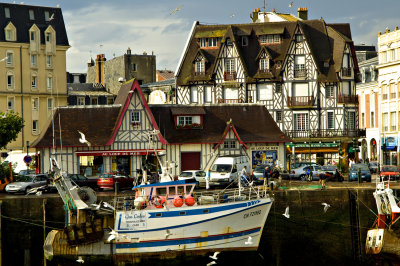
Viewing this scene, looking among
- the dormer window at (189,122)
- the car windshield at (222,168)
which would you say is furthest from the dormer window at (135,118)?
the car windshield at (222,168)

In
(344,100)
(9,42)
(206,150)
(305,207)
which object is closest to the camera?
(305,207)

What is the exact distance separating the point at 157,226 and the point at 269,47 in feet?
126

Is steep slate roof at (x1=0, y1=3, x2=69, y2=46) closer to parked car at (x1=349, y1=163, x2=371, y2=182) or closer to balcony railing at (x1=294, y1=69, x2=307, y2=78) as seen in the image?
balcony railing at (x1=294, y1=69, x2=307, y2=78)

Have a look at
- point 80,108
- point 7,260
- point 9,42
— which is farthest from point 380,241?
point 9,42

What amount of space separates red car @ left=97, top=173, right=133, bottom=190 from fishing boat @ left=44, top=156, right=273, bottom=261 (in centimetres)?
910

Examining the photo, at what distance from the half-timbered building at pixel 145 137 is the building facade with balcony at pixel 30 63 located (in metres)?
28.3

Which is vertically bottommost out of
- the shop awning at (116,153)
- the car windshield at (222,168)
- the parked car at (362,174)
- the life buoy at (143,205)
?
the life buoy at (143,205)

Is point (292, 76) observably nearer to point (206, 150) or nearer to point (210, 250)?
point (206, 150)

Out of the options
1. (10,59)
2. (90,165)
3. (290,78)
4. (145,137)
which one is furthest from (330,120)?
(10,59)

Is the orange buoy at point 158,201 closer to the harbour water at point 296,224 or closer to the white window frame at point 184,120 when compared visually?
the harbour water at point 296,224

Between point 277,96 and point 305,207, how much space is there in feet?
97.0

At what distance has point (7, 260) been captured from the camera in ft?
114

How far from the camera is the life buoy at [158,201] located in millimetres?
33838

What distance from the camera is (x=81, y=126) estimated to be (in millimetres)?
50969
